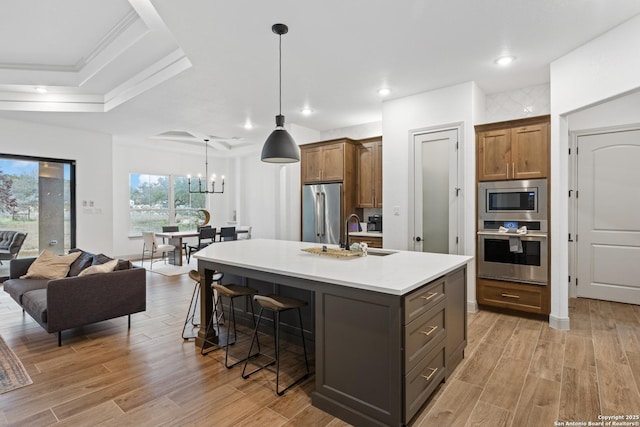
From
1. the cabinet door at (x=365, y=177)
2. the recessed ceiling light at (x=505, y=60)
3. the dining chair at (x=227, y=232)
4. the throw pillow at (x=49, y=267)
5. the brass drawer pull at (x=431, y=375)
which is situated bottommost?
the brass drawer pull at (x=431, y=375)

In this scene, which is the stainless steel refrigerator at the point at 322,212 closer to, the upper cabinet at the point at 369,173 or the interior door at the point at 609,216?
the upper cabinet at the point at 369,173

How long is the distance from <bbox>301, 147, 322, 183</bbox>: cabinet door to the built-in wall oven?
2.60 meters

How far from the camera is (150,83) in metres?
4.19

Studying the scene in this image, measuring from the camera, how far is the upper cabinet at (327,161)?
5.36 meters

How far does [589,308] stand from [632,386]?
7.02 feet

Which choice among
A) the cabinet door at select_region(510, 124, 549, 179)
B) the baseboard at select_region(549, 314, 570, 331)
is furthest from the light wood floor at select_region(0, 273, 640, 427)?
the cabinet door at select_region(510, 124, 549, 179)

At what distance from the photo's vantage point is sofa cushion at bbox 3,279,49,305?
3607 millimetres

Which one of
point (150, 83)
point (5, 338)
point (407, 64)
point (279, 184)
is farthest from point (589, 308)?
point (5, 338)

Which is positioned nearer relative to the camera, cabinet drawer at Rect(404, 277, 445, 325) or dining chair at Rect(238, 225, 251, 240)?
cabinet drawer at Rect(404, 277, 445, 325)

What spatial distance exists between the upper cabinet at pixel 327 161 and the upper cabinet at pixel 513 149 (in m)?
1.99

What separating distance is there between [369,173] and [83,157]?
550cm

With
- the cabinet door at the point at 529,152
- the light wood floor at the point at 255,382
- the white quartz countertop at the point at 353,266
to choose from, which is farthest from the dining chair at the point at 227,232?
the cabinet door at the point at 529,152

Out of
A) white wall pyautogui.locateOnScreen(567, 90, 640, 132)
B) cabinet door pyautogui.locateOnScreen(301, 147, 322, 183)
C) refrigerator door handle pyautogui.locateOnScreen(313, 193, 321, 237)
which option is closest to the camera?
white wall pyautogui.locateOnScreen(567, 90, 640, 132)

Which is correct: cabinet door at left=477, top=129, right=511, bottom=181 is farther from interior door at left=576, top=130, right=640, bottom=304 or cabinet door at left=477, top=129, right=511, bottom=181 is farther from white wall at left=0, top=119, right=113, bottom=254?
white wall at left=0, top=119, right=113, bottom=254
